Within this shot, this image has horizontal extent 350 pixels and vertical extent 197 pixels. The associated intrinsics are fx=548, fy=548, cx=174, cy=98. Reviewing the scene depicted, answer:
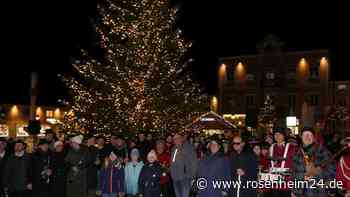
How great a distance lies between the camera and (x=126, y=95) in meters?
27.3

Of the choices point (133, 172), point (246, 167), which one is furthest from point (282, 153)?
point (133, 172)

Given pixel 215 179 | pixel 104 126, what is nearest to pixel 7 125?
pixel 104 126

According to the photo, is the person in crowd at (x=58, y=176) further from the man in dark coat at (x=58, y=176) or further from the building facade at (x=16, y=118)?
the building facade at (x=16, y=118)

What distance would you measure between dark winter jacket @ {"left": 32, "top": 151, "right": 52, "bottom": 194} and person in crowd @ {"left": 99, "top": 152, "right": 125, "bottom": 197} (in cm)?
158

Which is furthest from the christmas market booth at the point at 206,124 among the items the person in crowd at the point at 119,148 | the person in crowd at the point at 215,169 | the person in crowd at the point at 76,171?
the person in crowd at the point at 215,169

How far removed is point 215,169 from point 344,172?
264 centimetres

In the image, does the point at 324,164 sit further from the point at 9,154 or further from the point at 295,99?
the point at 295,99

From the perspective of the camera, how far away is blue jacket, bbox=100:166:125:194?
12891 mm

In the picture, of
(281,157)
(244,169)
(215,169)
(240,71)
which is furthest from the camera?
(240,71)

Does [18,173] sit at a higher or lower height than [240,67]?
lower

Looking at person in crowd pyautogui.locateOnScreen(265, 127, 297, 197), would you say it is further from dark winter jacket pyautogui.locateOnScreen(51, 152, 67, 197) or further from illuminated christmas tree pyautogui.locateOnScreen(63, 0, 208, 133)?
illuminated christmas tree pyautogui.locateOnScreen(63, 0, 208, 133)

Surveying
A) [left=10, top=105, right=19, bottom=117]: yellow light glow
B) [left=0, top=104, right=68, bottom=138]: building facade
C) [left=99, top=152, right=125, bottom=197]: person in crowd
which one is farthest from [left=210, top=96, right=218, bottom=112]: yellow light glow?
[left=99, top=152, right=125, bottom=197]: person in crowd

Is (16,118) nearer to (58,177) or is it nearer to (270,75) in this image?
(270,75)

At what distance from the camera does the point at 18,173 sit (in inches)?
530
